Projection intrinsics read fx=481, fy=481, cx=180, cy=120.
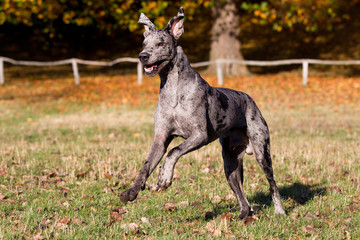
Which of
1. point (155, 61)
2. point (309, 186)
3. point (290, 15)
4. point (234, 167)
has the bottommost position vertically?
point (309, 186)

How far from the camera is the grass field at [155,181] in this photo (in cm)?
509

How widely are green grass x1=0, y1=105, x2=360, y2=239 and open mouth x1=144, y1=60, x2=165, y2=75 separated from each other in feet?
5.33

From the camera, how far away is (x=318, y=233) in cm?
502

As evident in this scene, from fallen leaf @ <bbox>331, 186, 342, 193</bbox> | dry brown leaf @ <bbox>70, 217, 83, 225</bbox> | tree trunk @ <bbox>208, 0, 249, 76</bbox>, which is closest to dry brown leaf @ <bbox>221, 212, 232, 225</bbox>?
dry brown leaf @ <bbox>70, 217, 83, 225</bbox>

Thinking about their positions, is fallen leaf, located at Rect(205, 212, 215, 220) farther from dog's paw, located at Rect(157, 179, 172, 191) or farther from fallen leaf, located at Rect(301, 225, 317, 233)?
dog's paw, located at Rect(157, 179, 172, 191)

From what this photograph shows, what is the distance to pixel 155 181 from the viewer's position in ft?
23.9

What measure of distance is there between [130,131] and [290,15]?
10.8m

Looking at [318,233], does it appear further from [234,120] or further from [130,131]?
[130,131]

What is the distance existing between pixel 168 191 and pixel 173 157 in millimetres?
2132

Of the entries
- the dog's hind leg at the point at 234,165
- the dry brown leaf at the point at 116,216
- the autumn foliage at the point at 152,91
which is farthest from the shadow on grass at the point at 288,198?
the autumn foliage at the point at 152,91

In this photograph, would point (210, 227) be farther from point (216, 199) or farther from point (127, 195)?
point (216, 199)

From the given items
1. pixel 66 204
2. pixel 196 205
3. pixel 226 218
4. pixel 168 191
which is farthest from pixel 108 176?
pixel 226 218

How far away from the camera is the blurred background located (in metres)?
20.8

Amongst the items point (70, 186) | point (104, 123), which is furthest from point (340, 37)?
point (70, 186)
